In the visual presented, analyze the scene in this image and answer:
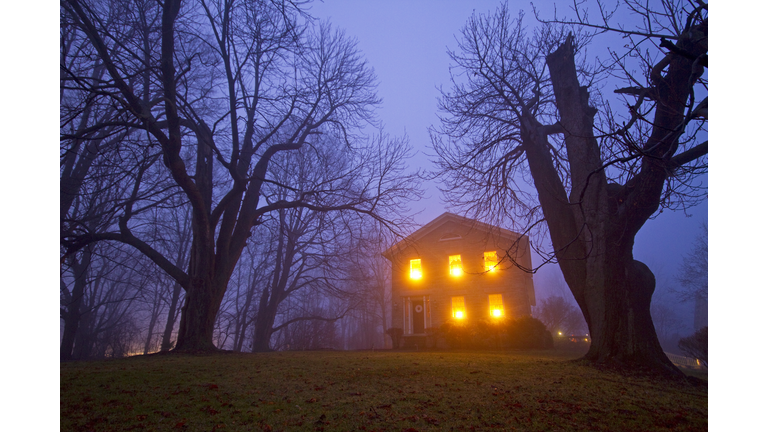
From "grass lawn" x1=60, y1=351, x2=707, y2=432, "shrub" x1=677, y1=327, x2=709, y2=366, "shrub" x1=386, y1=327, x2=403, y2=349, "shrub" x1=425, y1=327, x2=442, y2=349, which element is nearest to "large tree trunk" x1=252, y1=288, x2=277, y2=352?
"shrub" x1=386, y1=327, x2=403, y2=349

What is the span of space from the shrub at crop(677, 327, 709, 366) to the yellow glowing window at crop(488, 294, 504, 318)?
10.0 m

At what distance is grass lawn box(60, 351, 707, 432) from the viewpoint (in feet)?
9.76

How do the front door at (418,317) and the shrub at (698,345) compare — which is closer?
the shrub at (698,345)

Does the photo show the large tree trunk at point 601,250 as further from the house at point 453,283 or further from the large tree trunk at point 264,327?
the large tree trunk at point 264,327

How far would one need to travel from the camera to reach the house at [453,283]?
18625mm

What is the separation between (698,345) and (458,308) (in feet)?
40.5

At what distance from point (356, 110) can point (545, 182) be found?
6.92 meters

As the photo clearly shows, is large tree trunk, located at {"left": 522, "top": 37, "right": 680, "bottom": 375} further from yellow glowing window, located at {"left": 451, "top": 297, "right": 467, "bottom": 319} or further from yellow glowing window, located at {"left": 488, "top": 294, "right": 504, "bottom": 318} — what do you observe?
yellow glowing window, located at {"left": 451, "top": 297, "right": 467, "bottom": 319}

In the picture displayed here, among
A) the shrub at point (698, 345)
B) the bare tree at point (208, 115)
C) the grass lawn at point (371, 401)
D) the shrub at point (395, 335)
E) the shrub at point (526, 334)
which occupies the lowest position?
the shrub at point (395, 335)

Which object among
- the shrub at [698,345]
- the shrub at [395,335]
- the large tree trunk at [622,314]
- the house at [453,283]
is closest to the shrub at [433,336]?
the house at [453,283]

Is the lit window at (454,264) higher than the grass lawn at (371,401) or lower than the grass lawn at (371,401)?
higher

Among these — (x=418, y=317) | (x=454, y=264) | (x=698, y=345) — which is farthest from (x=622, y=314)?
(x=418, y=317)

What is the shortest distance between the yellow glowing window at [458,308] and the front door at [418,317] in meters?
1.81
